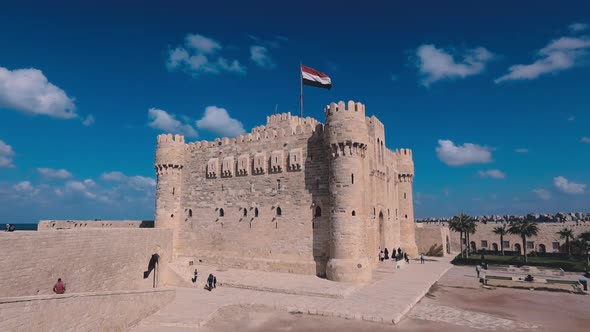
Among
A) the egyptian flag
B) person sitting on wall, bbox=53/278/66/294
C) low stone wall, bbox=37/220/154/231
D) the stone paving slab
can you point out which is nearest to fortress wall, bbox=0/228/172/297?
person sitting on wall, bbox=53/278/66/294

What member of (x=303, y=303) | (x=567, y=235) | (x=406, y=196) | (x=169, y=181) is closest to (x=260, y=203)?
(x=169, y=181)

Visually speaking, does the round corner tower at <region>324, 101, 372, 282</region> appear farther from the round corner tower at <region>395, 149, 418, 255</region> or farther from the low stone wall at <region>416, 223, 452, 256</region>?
Result: the low stone wall at <region>416, 223, 452, 256</region>

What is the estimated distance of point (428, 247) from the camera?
36.5 metres

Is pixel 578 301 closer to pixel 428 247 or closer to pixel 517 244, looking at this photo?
pixel 428 247

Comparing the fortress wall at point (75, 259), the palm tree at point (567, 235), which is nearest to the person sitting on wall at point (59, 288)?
the fortress wall at point (75, 259)

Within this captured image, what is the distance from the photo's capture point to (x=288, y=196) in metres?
23.5

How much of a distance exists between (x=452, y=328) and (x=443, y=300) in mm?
4697

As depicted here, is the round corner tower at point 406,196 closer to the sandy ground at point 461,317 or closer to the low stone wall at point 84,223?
the sandy ground at point 461,317

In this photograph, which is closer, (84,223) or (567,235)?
(84,223)

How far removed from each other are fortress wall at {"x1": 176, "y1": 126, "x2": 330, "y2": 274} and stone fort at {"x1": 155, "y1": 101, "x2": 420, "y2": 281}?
0.07m

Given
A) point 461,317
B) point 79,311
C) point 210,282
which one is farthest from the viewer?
point 210,282

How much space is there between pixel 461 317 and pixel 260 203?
13938 millimetres

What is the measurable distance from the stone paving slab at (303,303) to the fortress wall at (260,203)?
2485 mm

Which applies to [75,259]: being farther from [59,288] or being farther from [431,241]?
[431,241]
